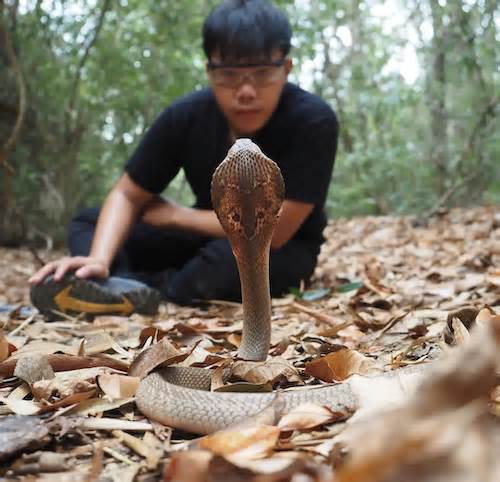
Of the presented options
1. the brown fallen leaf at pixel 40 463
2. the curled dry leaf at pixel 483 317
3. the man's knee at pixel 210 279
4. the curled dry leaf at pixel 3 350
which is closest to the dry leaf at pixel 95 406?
the brown fallen leaf at pixel 40 463

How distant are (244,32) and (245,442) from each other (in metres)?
2.88

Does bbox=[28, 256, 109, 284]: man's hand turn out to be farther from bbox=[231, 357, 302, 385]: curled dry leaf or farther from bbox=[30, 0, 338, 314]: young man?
bbox=[231, 357, 302, 385]: curled dry leaf

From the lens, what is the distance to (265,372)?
5.85 ft

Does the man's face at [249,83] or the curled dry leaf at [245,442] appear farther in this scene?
the man's face at [249,83]

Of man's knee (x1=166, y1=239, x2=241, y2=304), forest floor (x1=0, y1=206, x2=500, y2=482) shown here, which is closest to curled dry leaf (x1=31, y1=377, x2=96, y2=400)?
forest floor (x1=0, y1=206, x2=500, y2=482)

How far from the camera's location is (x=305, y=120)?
13.4 ft

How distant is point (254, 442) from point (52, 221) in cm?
698

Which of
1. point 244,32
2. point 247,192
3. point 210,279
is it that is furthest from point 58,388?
point 244,32

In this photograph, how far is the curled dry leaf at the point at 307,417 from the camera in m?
1.38

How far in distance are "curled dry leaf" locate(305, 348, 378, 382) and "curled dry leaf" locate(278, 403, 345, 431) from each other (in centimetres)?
41

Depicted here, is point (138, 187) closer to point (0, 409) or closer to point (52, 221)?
point (0, 409)

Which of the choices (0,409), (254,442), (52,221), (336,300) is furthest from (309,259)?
(52,221)

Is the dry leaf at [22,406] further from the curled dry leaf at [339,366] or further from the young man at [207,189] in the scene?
the young man at [207,189]

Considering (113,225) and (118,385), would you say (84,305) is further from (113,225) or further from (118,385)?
(118,385)
